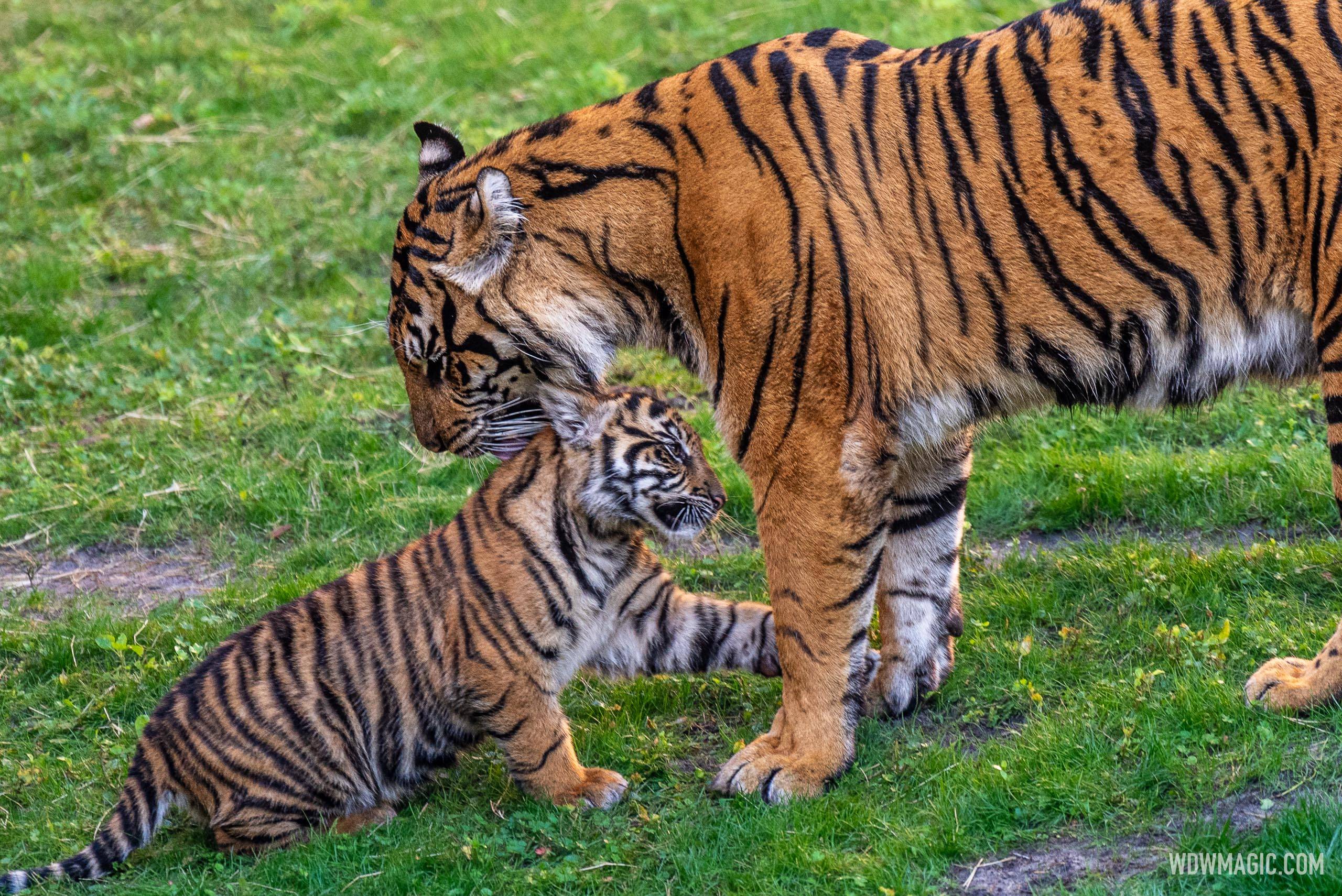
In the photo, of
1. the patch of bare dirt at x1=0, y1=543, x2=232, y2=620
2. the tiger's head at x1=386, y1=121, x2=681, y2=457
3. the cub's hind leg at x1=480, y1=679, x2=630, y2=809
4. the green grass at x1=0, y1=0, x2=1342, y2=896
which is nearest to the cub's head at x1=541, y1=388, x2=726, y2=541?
the tiger's head at x1=386, y1=121, x2=681, y2=457

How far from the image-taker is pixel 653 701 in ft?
15.7

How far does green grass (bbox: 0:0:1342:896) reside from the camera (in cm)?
389

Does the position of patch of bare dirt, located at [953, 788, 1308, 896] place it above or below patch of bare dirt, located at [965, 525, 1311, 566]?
below

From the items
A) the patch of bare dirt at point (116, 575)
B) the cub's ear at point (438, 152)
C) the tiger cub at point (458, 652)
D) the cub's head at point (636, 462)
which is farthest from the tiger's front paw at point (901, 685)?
the patch of bare dirt at point (116, 575)

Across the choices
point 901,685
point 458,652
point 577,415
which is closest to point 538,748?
point 458,652

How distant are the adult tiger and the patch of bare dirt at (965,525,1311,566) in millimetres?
1083

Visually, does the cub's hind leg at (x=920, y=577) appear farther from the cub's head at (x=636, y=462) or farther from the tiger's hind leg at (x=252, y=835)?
the tiger's hind leg at (x=252, y=835)

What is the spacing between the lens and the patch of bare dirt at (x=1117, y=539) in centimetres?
514

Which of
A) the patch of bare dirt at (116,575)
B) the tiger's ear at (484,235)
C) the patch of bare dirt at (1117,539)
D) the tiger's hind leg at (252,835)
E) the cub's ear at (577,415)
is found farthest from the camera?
the patch of bare dirt at (116,575)

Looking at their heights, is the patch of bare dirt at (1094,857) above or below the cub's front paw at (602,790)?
below

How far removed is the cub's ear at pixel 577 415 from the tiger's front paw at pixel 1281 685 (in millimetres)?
1985

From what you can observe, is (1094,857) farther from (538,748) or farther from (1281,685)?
(538,748)

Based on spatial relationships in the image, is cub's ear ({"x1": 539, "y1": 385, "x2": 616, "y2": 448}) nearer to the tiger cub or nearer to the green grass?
the tiger cub

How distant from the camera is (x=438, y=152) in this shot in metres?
4.73
